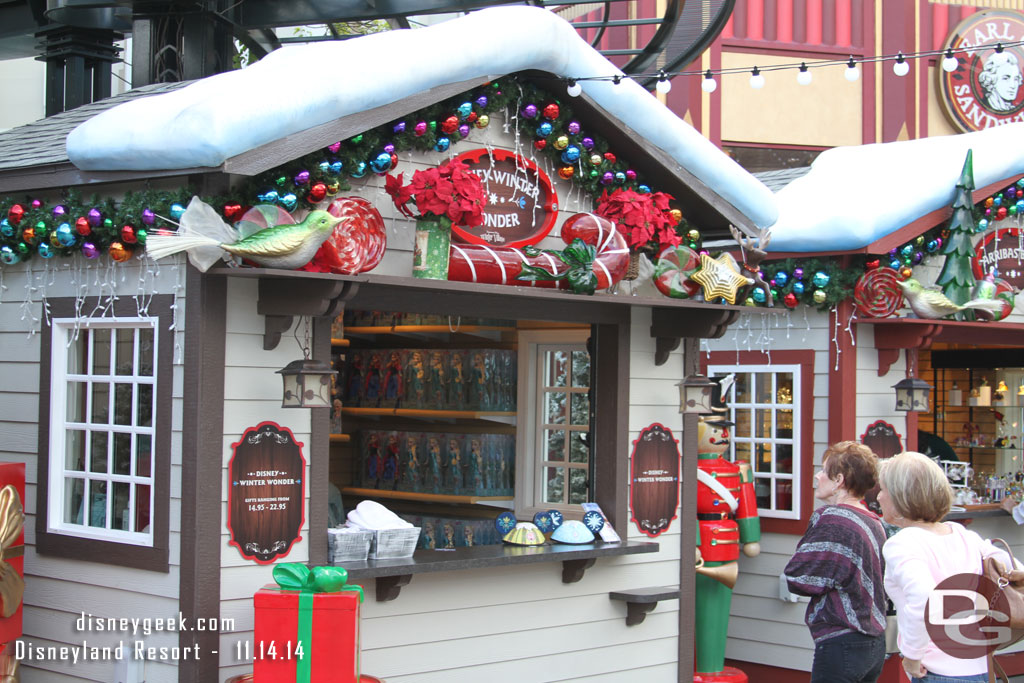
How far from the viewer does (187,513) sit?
17.1 ft

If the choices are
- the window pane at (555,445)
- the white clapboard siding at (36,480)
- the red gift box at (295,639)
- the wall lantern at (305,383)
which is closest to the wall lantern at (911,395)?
the window pane at (555,445)

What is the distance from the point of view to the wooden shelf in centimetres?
768

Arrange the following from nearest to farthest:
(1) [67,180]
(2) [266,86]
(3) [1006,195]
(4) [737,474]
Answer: (2) [266,86], (1) [67,180], (4) [737,474], (3) [1006,195]

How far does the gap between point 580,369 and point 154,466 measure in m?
2.86

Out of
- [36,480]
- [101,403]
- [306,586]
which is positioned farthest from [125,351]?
[306,586]

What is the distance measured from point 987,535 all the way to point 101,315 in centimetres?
662

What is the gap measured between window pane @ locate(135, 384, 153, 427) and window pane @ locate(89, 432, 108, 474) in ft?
0.94

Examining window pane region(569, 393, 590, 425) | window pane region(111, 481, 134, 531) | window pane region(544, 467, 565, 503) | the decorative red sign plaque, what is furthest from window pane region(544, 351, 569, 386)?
window pane region(111, 481, 134, 531)

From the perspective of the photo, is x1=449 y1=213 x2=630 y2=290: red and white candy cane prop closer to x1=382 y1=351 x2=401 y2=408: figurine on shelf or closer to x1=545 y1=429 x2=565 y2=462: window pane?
x1=545 y1=429 x2=565 y2=462: window pane

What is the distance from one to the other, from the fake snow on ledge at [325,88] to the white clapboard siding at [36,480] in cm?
58

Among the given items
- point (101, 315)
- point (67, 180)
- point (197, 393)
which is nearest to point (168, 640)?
point (197, 393)

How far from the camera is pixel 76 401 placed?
19.2 feet

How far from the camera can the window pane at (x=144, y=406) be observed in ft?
18.0

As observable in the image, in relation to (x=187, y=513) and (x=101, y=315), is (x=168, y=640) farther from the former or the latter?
(x=101, y=315)
